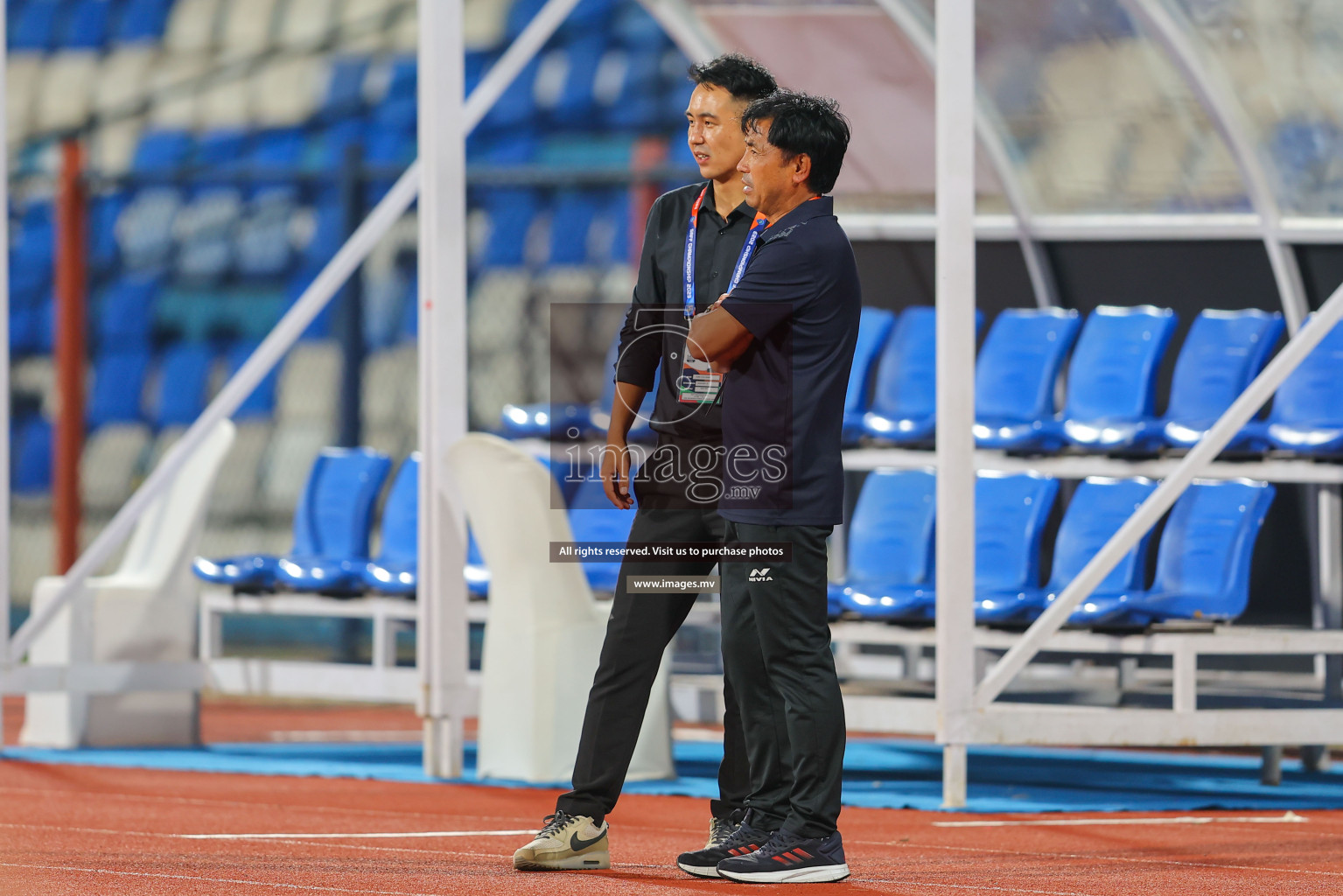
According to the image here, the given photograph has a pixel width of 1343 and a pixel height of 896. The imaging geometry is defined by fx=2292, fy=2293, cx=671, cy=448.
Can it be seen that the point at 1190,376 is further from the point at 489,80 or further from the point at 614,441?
the point at 614,441

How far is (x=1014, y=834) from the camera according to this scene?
665 centimetres

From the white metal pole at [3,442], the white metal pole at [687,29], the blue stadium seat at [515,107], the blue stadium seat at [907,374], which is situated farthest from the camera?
the blue stadium seat at [515,107]

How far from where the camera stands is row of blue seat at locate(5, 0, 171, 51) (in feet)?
73.4

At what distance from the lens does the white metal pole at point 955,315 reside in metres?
7.09

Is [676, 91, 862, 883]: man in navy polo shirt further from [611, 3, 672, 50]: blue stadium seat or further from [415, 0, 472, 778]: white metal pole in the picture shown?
[611, 3, 672, 50]: blue stadium seat

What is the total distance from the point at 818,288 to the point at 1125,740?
2926 millimetres

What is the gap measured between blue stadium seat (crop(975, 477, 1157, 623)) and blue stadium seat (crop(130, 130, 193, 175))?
14.4 meters

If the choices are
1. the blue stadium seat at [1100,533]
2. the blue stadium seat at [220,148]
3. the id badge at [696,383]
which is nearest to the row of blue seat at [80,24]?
the blue stadium seat at [220,148]

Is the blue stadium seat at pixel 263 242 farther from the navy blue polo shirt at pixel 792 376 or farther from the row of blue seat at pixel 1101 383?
the navy blue polo shirt at pixel 792 376

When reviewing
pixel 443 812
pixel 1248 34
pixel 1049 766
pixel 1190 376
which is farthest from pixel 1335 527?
pixel 443 812

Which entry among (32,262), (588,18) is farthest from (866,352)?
(588,18)

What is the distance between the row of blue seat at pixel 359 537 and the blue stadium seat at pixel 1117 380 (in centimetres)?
188

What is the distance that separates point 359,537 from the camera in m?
10.3

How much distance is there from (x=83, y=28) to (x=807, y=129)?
734 inches
